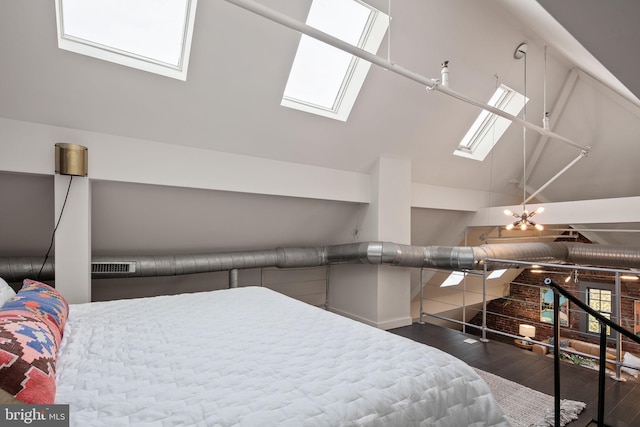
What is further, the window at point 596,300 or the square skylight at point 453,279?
the window at point 596,300

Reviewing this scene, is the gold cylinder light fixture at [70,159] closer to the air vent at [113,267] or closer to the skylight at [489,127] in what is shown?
the air vent at [113,267]

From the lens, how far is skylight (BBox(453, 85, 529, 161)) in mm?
5121

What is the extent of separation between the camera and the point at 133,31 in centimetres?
275

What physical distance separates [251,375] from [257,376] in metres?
0.03

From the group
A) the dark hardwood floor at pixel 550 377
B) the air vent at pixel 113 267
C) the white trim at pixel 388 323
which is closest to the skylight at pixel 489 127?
the white trim at pixel 388 323

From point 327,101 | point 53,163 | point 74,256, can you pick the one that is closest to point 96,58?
point 53,163

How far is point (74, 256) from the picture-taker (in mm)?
2844

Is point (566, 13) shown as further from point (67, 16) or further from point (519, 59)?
point (519, 59)

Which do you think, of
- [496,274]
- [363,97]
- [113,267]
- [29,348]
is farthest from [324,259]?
[496,274]

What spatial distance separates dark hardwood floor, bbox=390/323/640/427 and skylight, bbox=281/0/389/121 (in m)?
2.88

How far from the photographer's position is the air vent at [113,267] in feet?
10.9

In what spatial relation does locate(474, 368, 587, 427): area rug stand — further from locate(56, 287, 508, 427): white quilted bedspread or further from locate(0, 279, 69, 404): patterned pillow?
locate(0, 279, 69, 404): patterned pillow

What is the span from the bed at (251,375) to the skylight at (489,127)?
440 cm

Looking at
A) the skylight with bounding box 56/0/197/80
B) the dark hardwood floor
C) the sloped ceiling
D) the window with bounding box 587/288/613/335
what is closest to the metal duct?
the sloped ceiling
